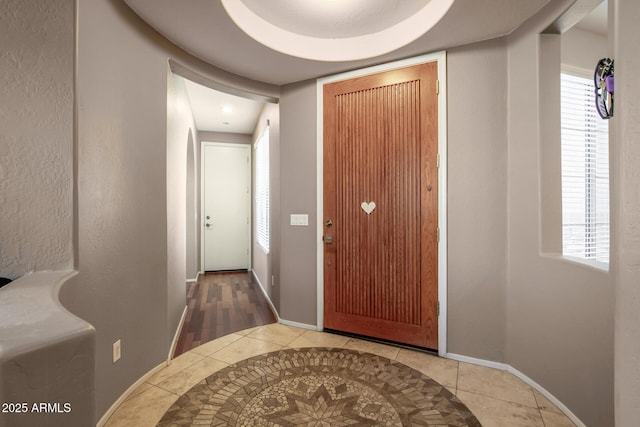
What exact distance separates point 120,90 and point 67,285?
1.16 metres

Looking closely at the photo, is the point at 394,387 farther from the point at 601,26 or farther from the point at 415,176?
the point at 601,26

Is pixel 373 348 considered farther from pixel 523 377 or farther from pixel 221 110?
pixel 221 110

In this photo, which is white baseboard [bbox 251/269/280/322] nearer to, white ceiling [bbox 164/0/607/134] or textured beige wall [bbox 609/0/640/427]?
white ceiling [bbox 164/0/607/134]

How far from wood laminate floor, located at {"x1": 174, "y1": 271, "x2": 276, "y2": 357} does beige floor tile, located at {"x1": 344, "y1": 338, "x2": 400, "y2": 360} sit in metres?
0.96

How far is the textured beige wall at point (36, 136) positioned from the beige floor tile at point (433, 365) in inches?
87.8

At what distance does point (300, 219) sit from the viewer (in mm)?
2936

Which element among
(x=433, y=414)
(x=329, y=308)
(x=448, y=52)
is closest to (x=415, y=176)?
(x=448, y=52)

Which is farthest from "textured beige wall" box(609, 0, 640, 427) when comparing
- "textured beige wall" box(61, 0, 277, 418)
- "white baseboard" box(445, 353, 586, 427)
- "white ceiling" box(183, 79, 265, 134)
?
"white ceiling" box(183, 79, 265, 134)

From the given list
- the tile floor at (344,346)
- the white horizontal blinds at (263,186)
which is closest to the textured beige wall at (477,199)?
the tile floor at (344,346)

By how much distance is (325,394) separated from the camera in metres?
1.87

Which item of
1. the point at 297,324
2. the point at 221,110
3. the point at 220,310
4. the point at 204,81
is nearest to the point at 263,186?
the point at 221,110

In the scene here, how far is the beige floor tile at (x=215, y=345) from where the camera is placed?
2.46 m

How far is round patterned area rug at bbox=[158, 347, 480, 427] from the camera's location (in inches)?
64.8

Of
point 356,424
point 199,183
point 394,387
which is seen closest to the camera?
point 356,424
